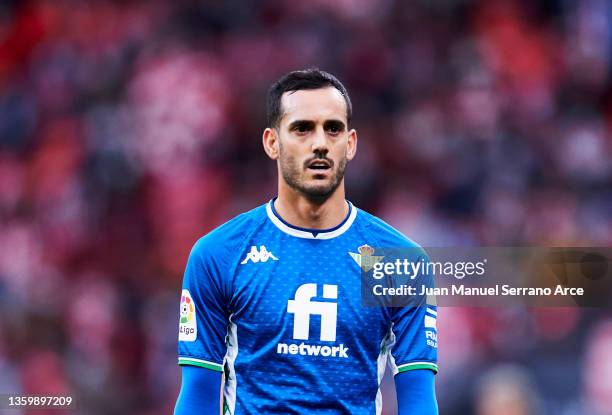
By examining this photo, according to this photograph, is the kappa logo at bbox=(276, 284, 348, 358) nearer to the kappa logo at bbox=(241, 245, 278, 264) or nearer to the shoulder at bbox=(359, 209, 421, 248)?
the kappa logo at bbox=(241, 245, 278, 264)

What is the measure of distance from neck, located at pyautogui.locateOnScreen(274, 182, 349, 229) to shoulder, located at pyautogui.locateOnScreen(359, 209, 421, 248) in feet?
0.43

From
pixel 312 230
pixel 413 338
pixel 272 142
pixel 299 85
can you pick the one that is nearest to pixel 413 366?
pixel 413 338

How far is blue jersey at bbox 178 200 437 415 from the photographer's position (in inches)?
165

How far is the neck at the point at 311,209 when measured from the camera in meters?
4.42

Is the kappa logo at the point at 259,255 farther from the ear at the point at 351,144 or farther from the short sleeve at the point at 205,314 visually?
the ear at the point at 351,144

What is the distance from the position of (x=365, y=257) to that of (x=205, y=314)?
27.0 inches

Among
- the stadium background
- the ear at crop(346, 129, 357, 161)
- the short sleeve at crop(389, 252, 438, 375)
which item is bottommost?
the short sleeve at crop(389, 252, 438, 375)

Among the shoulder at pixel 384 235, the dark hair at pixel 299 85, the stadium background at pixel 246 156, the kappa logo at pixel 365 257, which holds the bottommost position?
the kappa logo at pixel 365 257

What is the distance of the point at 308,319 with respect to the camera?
423 cm

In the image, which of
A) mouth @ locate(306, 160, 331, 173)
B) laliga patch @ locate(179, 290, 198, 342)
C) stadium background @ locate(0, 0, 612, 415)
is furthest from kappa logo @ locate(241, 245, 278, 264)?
stadium background @ locate(0, 0, 612, 415)

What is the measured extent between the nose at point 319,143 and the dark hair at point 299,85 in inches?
7.1

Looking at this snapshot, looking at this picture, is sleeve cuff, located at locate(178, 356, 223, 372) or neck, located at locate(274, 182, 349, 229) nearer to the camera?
sleeve cuff, located at locate(178, 356, 223, 372)

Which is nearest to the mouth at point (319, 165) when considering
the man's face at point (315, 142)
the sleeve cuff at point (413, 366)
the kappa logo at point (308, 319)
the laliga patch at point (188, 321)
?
the man's face at point (315, 142)

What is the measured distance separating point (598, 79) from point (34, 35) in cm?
643
